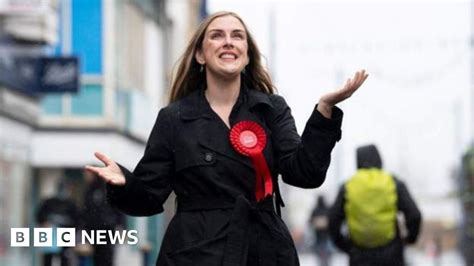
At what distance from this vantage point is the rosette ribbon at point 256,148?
203 inches

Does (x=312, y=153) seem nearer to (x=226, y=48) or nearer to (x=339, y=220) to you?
(x=226, y=48)

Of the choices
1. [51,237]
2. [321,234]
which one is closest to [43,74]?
[321,234]

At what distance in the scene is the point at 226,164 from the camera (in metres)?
5.20

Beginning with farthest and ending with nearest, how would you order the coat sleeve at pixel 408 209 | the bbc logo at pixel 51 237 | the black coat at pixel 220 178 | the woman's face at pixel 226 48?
1. the coat sleeve at pixel 408 209
2. the bbc logo at pixel 51 237
3. the woman's face at pixel 226 48
4. the black coat at pixel 220 178

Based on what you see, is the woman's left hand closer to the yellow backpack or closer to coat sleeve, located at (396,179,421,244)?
the yellow backpack

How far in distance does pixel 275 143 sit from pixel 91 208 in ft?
Result: 7.35

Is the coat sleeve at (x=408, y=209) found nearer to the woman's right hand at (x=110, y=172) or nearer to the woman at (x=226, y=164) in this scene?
the woman at (x=226, y=164)

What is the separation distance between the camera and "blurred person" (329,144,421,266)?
9.80 meters

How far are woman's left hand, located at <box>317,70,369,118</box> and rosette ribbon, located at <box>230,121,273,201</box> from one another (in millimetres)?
252

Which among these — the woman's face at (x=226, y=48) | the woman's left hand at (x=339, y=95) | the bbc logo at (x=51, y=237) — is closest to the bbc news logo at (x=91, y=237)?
the bbc logo at (x=51, y=237)

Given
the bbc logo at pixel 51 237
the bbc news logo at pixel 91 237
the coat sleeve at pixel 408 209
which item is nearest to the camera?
the bbc news logo at pixel 91 237

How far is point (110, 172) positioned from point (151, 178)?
5.5 inches

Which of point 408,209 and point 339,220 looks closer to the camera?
point 408,209

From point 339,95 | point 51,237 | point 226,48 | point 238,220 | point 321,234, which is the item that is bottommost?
point 321,234
